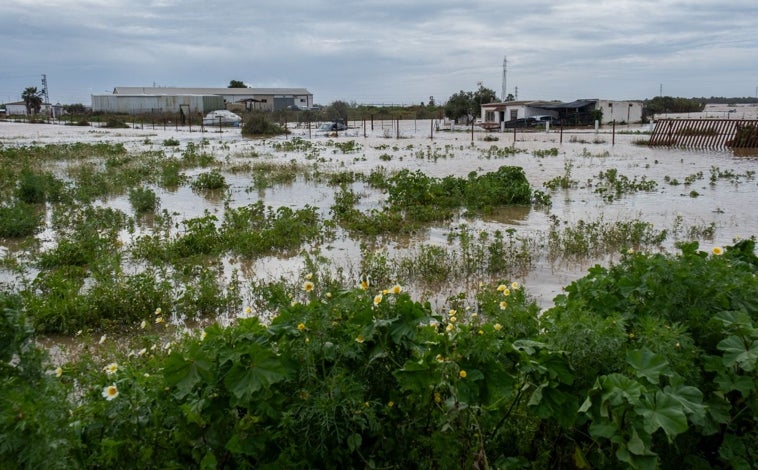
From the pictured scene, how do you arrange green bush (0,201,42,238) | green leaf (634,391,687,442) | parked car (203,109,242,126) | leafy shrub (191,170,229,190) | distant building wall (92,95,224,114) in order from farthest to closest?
distant building wall (92,95,224,114) < parked car (203,109,242,126) < leafy shrub (191,170,229,190) < green bush (0,201,42,238) < green leaf (634,391,687,442)

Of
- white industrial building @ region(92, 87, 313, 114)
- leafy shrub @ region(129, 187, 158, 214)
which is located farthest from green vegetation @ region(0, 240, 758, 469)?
white industrial building @ region(92, 87, 313, 114)

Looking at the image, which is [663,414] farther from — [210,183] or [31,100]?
[31,100]

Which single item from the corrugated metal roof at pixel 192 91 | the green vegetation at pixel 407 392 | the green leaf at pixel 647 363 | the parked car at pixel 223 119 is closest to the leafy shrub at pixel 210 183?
the green vegetation at pixel 407 392

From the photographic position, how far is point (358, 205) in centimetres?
1625

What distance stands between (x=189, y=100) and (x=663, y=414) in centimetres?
9086

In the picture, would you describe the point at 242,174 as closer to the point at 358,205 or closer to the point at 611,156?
the point at 358,205

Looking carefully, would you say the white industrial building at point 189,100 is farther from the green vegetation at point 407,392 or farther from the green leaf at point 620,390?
the green leaf at point 620,390

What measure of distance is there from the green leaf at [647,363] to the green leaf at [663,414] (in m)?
0.11

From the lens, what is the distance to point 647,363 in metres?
3.02

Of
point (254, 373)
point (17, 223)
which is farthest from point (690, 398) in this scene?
point (17, 223)

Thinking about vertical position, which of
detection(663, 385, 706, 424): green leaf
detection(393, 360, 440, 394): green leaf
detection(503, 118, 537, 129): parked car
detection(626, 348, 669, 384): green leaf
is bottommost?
detection(663, 385, 706, 424): green leaf

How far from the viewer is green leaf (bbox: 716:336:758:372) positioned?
3.10 metres

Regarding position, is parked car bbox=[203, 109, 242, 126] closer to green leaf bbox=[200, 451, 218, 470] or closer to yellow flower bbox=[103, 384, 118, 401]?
yellow flower bbox=[103, 384, 118, 401]

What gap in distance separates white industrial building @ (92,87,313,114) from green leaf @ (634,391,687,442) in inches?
3186
